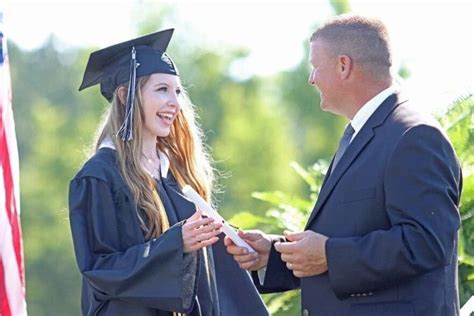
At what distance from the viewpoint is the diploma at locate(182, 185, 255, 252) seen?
6176 mm

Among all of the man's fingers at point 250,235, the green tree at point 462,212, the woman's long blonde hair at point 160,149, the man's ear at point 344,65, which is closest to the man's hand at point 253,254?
the man's fingers at point 250,235

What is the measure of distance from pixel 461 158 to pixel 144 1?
3062 centimetres

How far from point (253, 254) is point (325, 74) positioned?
0.95 metres

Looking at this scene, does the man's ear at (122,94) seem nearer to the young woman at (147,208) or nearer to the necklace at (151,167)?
the young woman at (147,208)

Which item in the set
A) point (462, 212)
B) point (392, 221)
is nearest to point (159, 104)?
point (392, 221)

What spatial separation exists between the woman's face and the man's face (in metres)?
1.00

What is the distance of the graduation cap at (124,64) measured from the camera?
22.7ft

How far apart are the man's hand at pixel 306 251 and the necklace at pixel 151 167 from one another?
1.17 metres

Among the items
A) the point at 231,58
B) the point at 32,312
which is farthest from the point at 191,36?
the point at 32,312

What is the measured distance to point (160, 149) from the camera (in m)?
6.99

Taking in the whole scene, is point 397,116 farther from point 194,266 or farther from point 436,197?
point 194,266

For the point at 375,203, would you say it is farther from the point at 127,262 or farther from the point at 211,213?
the point at 127,262

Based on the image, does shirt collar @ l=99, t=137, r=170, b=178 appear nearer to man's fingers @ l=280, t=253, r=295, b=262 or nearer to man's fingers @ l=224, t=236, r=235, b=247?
man's fingers @ l=224, t=236, r=235, b=247

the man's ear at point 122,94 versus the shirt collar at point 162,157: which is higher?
the man's ear at point 122,94
